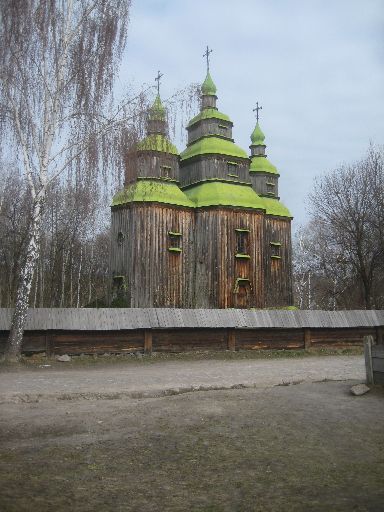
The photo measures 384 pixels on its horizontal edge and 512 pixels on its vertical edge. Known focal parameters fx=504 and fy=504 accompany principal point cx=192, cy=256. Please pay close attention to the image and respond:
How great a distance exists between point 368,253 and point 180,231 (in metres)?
12.5

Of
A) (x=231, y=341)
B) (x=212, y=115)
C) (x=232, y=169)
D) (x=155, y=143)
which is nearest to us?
(x=155, y=143)

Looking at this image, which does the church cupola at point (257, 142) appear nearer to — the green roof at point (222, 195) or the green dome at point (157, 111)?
the green roof at point (222, 195)

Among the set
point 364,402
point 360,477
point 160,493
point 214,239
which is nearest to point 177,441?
point 160,493

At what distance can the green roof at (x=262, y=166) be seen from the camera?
1379 inches

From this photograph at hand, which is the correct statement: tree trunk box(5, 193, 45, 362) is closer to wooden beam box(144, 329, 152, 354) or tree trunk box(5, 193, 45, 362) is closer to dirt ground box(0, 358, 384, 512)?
wooden beam box(144, 329, 152, 354)

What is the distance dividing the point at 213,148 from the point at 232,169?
5.46ft

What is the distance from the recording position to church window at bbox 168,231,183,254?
85.5ft

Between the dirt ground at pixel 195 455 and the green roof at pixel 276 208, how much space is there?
24.4 meters

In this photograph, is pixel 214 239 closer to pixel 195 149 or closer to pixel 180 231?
pixel 180 231

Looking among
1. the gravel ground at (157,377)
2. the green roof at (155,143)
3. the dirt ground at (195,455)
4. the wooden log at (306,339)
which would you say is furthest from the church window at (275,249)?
the dirt ground at (195,455)

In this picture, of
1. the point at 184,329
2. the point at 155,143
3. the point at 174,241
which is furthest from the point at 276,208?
the point at 155,143

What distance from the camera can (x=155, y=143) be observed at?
14.1m

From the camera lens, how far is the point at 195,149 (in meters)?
29.6

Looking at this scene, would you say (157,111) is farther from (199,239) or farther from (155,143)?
(199,239)
